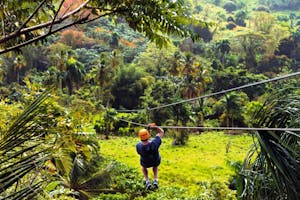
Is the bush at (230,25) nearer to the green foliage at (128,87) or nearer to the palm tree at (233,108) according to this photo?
the green foliage at (128,87)

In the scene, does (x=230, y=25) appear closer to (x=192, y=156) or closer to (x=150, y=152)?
(x=192, y=156)

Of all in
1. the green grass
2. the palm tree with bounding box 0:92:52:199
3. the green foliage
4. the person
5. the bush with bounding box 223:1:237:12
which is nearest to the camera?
the palm tree with bounding box 0:92:52:199

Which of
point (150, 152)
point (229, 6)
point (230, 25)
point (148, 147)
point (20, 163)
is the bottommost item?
point (230, 25)

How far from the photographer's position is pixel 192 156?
743 inches

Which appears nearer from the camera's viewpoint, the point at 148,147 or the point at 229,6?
the point at 148,147

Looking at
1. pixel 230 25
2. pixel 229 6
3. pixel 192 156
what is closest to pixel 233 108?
pixel 192 156

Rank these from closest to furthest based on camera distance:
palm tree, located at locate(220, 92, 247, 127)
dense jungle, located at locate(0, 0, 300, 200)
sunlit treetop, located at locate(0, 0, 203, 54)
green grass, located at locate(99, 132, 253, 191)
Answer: dense jungle, located at locate(0, 0, 300, 200) < sunlit treetop, located at locate(0, 0, 203, 54) < green grass, located at locate(99, 132, 253, 191) < palm tree, located at locate(220, 92, 247, 127)

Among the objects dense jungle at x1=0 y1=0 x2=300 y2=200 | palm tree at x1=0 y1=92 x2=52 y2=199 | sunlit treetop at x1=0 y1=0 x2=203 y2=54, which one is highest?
sunlit treetop at x1=0 y1=0 x2=203 y2=54

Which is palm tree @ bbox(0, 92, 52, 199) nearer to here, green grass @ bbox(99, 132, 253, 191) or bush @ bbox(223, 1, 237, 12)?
green grass @ bbox(99, 132, 253, 191)

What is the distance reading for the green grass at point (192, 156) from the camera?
1499 cm

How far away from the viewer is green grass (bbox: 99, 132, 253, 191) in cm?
1499

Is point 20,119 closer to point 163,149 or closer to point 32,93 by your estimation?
point 32,93

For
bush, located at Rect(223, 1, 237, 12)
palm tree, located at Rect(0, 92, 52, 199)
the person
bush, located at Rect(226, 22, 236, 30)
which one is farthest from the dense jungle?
bush, located at Rect(223, 1, 237, 12)

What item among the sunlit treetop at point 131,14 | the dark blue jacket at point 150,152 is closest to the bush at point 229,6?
the dark blue jacket at point 150,152
